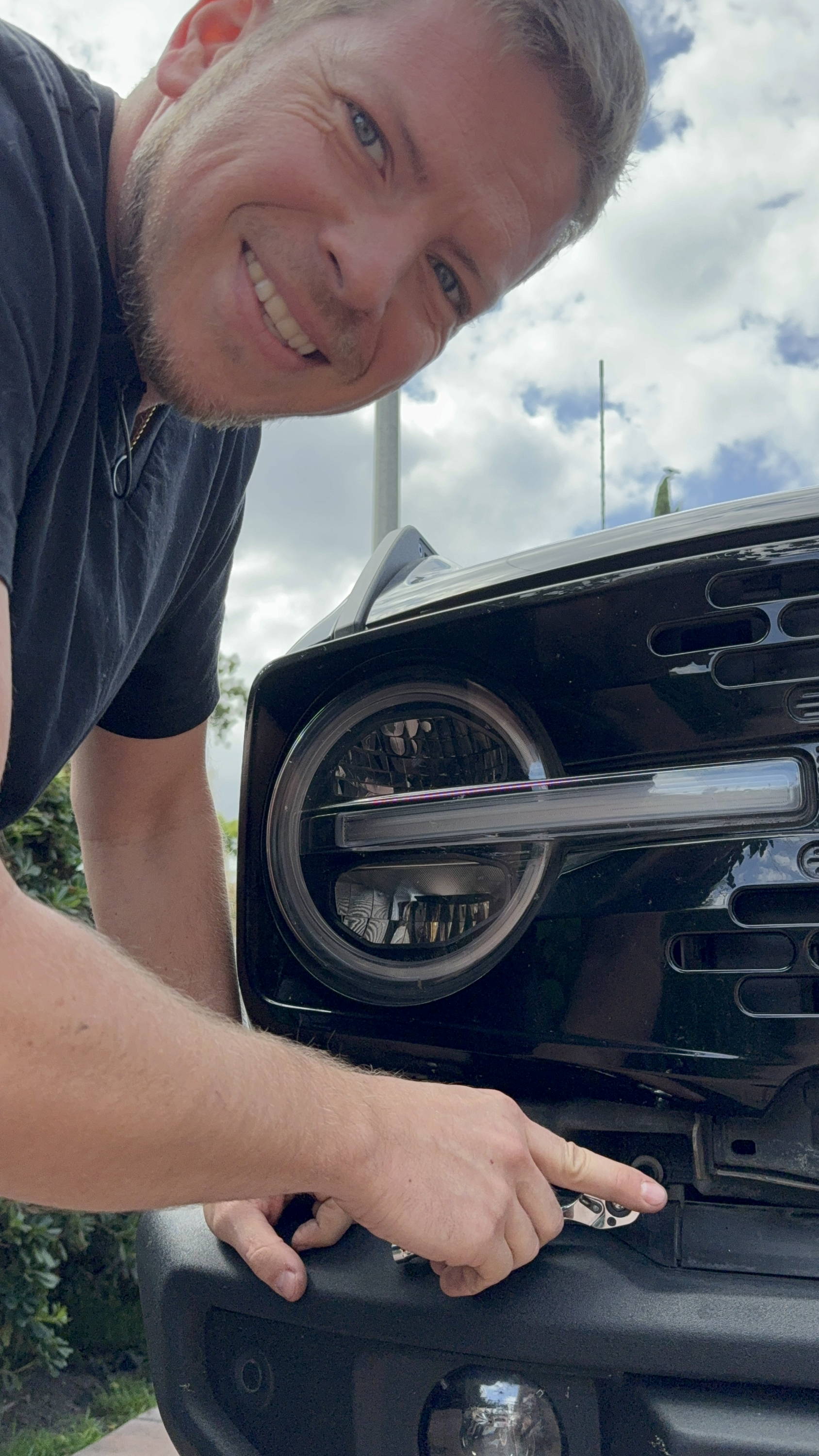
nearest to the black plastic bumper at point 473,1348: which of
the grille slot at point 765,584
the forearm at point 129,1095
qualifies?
the forearm at point 129,1095

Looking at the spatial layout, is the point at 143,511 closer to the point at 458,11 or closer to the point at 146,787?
the point at 146,787

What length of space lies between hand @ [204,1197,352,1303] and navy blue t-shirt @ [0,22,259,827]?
0.61 metres

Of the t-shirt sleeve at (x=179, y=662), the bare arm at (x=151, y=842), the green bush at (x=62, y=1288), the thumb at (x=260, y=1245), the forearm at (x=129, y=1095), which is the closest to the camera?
the forearm at (x=129, y=1095)

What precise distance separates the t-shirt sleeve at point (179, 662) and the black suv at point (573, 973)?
65cm

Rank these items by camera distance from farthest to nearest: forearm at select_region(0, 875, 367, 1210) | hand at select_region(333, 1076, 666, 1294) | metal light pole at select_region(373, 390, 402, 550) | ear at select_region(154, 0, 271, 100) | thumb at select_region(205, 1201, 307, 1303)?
metal light pole at select_region(373, 390, 402, 550), ear at select_region(154, 0, 271, 100), thumb at select_region(205, 1201, 307, 1303), hand at select_region(333, 1076, 666, 1294), forearm at select_region(0, 875, 367, 1210)

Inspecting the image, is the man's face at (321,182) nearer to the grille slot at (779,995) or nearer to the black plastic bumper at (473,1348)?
the grille slot at (779,995)

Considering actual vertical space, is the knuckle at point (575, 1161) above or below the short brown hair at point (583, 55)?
below

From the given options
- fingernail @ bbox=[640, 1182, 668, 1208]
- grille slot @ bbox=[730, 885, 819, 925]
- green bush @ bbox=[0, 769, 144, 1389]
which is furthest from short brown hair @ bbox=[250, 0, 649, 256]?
green bush @ bbox=[0, 769, 144, 1389]

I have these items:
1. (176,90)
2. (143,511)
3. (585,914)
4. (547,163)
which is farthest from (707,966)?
(176,90)

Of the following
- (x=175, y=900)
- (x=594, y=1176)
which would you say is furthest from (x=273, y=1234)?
(x=175, y=900)

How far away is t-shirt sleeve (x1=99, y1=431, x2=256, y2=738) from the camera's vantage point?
6.05 feet

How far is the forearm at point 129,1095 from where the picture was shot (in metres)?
0.82

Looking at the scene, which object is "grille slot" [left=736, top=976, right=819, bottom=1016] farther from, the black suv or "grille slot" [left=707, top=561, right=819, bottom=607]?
"grille slot" [left=707, top=561, right=819, bottom=607]

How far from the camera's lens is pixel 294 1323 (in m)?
1.08
